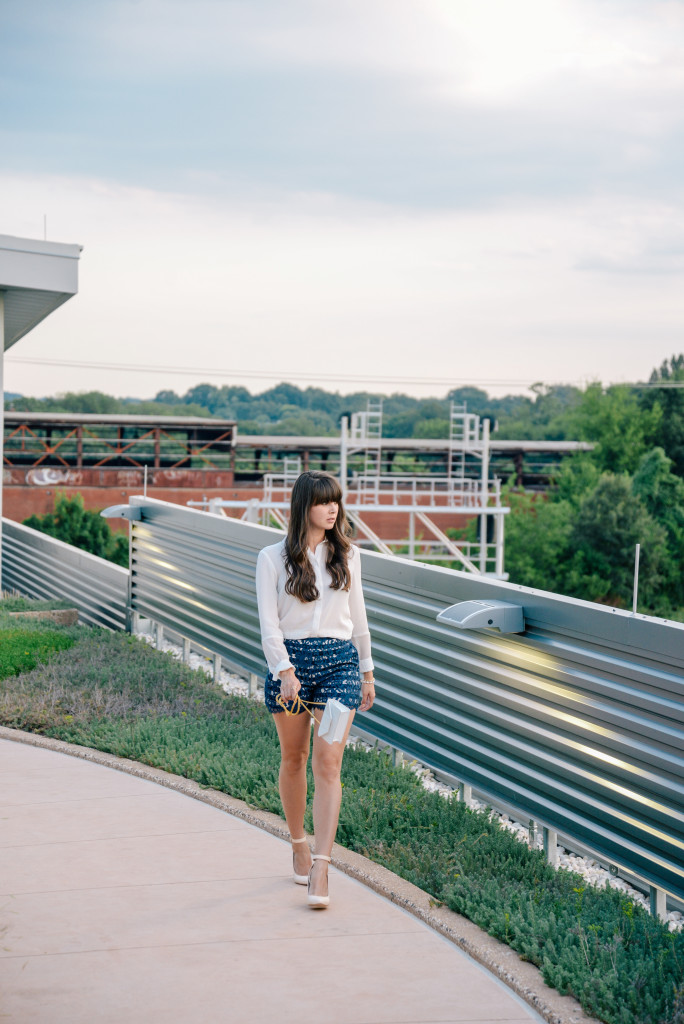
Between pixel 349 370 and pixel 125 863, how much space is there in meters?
89.7

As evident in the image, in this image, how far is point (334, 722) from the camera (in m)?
3.77

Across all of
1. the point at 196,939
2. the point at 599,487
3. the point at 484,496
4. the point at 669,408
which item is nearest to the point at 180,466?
the point at 484,496

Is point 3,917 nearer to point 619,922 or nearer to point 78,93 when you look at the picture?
point 619,922

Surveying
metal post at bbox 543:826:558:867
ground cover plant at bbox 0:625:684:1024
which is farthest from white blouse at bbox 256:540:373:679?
metal post at bbox 543:826:558:867

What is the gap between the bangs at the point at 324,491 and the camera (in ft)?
12.7

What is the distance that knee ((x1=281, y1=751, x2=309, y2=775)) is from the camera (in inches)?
159

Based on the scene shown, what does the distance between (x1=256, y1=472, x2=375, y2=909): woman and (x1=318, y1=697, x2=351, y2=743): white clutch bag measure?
29 mm

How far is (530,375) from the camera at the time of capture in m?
92.9

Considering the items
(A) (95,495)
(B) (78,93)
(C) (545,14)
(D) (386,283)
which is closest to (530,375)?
(D) (386,283)

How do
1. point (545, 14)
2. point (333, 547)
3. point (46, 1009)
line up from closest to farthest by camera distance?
point (46, 1009) → point (333, 547) → point (545, 14)

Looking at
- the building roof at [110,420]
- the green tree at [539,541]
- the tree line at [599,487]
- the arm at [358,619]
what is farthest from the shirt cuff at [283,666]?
the green tree at [539,541]

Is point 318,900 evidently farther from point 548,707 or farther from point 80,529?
point 80,529

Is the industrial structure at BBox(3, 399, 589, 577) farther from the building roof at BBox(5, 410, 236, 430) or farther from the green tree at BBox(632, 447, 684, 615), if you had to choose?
Result: the green tree at BBox(632, 447, 684, 615)

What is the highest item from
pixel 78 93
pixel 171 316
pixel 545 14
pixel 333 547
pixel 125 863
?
pixel 545 14
